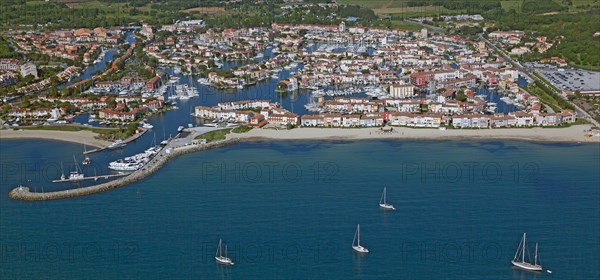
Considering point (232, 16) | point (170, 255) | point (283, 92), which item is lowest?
point (170, 255)

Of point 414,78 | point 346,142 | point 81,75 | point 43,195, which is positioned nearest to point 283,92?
point 414,78

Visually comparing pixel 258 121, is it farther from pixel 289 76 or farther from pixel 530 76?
pixel 530 76

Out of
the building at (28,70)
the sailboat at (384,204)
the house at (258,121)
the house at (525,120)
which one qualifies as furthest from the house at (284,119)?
the building at (28,70)

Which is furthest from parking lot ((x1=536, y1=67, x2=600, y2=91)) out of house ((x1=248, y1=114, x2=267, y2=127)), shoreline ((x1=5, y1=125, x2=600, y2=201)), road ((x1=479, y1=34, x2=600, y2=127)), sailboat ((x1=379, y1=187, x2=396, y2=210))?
sailboat ((x1=379, y1=187, x2=396, y2=210))

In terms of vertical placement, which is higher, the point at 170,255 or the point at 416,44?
the point at 416,44

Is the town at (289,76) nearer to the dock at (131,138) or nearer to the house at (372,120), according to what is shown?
the house at (372,120)

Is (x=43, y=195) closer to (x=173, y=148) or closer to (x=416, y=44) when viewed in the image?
(x=173, y=148)

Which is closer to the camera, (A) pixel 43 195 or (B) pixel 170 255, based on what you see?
(B) pixel 170 255

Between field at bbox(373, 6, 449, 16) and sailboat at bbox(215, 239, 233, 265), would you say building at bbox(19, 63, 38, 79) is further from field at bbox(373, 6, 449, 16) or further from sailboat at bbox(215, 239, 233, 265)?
field at bbox(373, 6, 449, 16)
